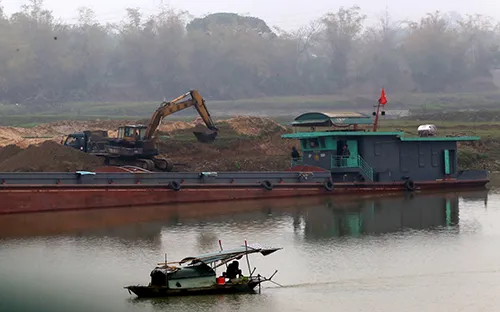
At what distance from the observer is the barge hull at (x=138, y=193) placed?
4000cm

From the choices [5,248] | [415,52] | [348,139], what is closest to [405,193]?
[348,139]

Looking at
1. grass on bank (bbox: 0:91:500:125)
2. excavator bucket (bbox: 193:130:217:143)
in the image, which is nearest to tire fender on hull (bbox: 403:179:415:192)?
excavator bucket (bbox: 193:130:217:143)

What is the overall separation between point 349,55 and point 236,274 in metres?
110

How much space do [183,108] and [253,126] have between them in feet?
31.9

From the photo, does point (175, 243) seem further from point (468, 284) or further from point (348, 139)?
point (348, 139)

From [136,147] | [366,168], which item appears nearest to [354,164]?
[366,168]

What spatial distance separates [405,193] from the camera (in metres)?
49.5

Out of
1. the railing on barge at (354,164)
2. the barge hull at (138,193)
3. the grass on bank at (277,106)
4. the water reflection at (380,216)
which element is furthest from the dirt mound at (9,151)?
the grass on bank at (277,106)

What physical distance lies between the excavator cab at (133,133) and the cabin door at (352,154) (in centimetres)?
1212

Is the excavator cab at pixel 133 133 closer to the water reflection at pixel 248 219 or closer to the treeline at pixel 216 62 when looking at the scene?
the water reflection at pixel 248 219

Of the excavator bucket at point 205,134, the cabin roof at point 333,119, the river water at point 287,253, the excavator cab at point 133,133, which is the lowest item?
the river water at point 287,253

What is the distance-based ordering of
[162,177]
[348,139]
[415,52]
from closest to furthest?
[162,177]
[348,139]
[415,52]

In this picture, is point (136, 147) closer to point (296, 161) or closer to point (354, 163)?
point (296, 161)

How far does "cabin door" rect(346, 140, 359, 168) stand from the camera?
49.1 meters
